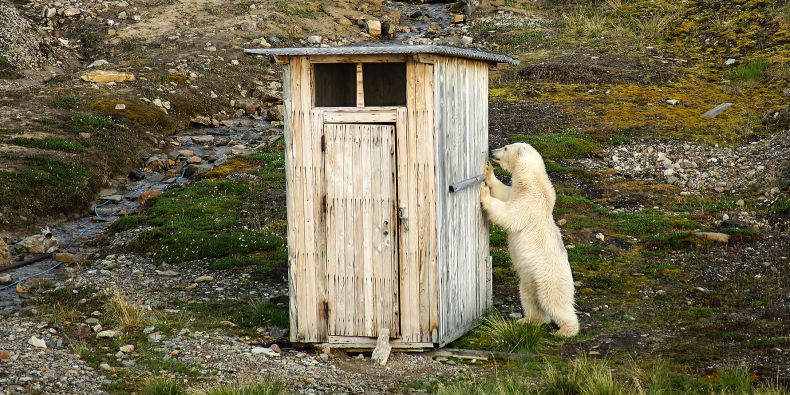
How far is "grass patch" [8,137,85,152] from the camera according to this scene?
17.7m

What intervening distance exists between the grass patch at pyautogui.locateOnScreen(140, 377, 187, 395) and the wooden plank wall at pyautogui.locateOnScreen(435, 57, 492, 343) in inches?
101

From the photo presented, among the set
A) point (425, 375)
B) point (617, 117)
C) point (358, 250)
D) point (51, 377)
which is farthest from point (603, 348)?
point (617, 117)

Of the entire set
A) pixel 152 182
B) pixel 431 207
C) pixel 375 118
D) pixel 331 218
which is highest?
pixel 375 118

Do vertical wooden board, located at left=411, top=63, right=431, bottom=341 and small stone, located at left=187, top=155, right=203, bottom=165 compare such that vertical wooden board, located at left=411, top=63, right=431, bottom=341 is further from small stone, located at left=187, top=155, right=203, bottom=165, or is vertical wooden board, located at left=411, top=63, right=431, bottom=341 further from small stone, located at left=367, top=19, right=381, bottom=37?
small stone, located at left=367, top=19, right=381, bottom=37

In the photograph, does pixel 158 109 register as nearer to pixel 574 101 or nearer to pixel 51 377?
pixel 574 101

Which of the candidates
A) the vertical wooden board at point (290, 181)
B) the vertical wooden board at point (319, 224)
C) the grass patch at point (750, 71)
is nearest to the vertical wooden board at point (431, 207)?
the vertical wooden board at point (319, 224)

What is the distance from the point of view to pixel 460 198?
372 inches

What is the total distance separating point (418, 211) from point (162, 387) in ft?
9.19

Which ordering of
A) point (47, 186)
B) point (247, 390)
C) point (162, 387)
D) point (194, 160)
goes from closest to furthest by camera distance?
point (247, 390)
point (162, 387)
point (47, 186)
point (194, 160)

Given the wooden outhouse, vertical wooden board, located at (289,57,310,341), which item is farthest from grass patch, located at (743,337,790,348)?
vertical wooden board, located at (289,57,310,341)

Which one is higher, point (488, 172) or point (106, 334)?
point (488, 172)

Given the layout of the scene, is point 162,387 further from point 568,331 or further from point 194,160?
point 194,160

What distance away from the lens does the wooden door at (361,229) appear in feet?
29.0

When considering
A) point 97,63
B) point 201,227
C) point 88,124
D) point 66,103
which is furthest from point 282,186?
point 97,63
